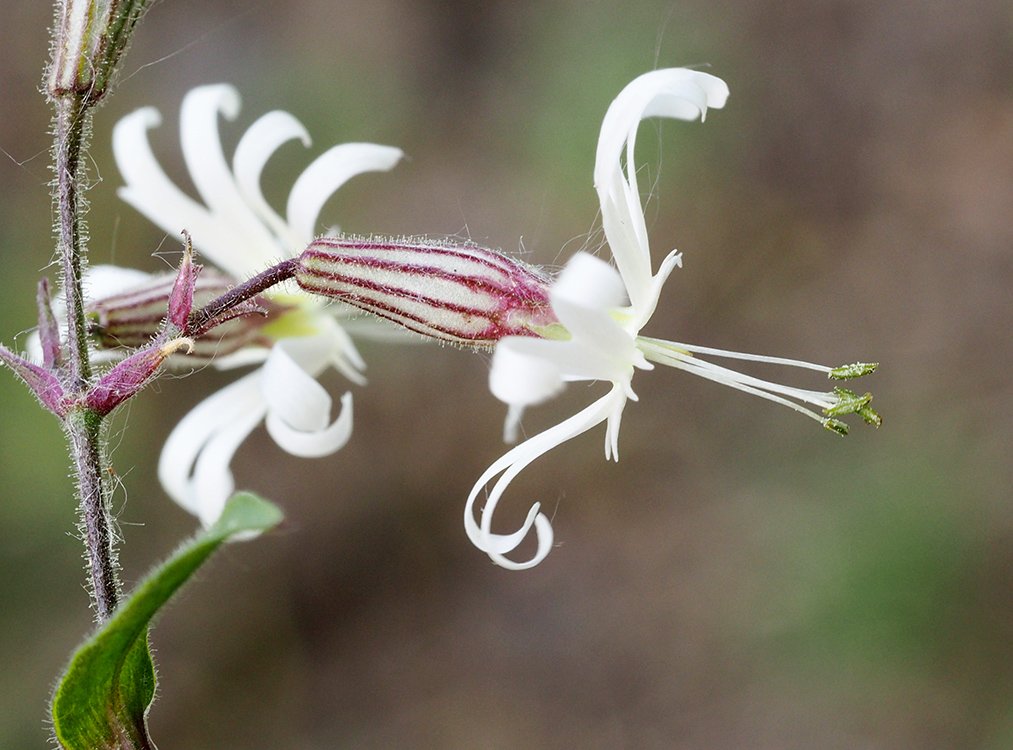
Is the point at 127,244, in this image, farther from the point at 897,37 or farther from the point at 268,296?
the point at 897,37

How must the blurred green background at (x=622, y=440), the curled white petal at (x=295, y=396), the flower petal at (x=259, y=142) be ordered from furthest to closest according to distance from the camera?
the blurred green background at (x=622, y=440), the flower petal at (x=259, y=142), the curled white petal at (x=295, y=396)

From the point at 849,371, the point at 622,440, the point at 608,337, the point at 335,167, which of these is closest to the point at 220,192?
the point at 335,167

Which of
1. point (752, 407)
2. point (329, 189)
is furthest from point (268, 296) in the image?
point (752, 407)

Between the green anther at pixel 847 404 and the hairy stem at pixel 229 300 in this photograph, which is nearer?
the hairy stem at pixel 229 300

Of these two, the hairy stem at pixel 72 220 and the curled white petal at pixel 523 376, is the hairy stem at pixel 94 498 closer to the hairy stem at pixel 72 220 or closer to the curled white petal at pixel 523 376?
the hairy stem at pixel 72 220

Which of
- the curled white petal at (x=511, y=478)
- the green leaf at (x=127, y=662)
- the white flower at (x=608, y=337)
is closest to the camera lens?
the green leaf at (x=127, y=662)

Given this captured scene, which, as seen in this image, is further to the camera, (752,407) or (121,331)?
(752,407)

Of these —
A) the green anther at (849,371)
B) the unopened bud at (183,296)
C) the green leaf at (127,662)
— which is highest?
the unopened bud at (183,296)

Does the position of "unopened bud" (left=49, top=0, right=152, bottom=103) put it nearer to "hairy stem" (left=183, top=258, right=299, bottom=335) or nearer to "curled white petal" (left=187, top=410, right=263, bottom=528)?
"hairy stem" (left=183, top=258, right=299, bottom=335)

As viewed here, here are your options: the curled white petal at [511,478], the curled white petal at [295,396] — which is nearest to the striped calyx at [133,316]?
the curled white petal at [295,396]
